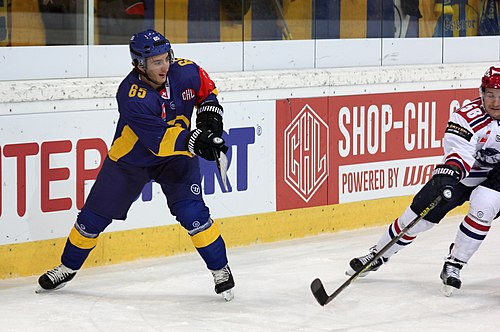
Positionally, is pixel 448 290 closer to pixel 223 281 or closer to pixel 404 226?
pixel 404 226

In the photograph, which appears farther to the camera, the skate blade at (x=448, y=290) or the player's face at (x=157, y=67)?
the skate blade at (x=448, y=290)

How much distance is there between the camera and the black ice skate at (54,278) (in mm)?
4926

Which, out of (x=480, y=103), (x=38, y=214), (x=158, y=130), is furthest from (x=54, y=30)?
(x=480, y=103)

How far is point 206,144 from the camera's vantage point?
4.41 m

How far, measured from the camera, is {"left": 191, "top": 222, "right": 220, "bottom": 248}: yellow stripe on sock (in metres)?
4.71

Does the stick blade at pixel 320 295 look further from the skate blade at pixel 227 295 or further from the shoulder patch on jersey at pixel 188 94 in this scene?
the shoulder patch on jersey at pixel 188 94

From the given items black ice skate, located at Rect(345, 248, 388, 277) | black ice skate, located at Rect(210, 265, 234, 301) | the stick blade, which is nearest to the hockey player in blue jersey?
black ice skate, located at Rect(210, 265, 234, 301)

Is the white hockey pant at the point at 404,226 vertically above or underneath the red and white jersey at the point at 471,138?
underneath

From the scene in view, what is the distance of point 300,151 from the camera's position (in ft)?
20.6

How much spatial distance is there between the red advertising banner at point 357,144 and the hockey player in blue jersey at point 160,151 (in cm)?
144

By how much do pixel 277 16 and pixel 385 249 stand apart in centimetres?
211

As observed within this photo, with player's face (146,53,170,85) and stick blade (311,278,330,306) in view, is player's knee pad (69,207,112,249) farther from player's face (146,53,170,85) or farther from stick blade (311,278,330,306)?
stick blade (311,278,330,306)

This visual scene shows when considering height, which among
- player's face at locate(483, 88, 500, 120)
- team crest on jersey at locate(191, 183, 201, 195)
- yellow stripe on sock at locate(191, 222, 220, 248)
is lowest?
yellow stripe on sock at locate(191, 222, 220, 248)

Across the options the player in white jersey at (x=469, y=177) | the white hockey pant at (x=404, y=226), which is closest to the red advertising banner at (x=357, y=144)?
the white hockey pant at (x=404, y=226)
